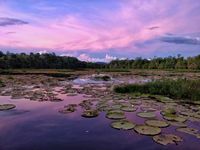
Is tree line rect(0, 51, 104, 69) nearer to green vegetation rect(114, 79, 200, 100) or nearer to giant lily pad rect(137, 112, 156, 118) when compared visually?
green vegetation rect(114, 79, 200, 100)

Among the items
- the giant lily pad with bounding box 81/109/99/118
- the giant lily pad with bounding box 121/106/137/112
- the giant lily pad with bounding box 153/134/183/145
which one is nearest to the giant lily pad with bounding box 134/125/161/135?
the giant lily pad with bounding box 153/134/183/145

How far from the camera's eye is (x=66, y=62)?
72688mm

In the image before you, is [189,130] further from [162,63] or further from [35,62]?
[162,63]

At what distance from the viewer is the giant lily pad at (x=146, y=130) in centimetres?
698

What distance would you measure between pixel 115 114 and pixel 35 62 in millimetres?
55777

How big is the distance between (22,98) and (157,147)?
8795mm

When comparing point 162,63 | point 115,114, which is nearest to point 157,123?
point 115,114

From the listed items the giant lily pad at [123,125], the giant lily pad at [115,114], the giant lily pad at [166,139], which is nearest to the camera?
the giant lily pad at [166,139]

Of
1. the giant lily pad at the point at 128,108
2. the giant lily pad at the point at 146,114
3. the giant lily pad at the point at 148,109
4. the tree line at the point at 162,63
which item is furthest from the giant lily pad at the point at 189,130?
the tree line at the point at 162,63

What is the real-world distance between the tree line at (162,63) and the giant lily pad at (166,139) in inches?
2451

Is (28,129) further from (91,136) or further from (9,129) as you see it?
(91,136)

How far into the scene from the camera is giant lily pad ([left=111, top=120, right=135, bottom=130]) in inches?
295

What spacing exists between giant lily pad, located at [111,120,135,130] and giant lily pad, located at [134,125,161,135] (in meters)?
0.20

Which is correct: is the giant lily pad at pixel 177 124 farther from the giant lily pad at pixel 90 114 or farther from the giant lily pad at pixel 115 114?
the giant lily pad at pixel 90 114
